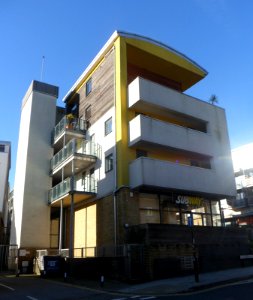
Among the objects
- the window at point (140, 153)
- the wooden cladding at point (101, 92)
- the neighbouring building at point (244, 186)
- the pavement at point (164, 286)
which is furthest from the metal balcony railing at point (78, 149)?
the neighbouring building at point (244, 186)

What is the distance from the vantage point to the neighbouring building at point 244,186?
51688 mm

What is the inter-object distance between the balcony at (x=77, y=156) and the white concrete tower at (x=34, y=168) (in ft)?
6.77

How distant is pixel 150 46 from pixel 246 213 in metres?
33.0

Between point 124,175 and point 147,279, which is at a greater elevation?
point 124,175

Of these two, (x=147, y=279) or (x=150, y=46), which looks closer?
(x=147, y=279)

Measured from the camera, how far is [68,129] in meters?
29.1

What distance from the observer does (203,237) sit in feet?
73.6

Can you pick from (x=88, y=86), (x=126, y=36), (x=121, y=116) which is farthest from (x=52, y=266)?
(x=126, y=36)

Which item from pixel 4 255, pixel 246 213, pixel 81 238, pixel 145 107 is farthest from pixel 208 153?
pixel 246 213

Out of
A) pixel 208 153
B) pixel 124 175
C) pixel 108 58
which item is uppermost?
pixel 108 58

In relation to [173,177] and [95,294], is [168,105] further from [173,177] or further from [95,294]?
[95,294]

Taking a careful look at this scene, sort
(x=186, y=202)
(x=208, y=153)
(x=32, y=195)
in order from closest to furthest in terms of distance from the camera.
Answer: (x=186, y=202), (x=208, y=153), (x=32, y=195)

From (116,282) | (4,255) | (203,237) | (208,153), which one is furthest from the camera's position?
(4,255)

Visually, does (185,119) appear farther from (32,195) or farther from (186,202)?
(32,195)
